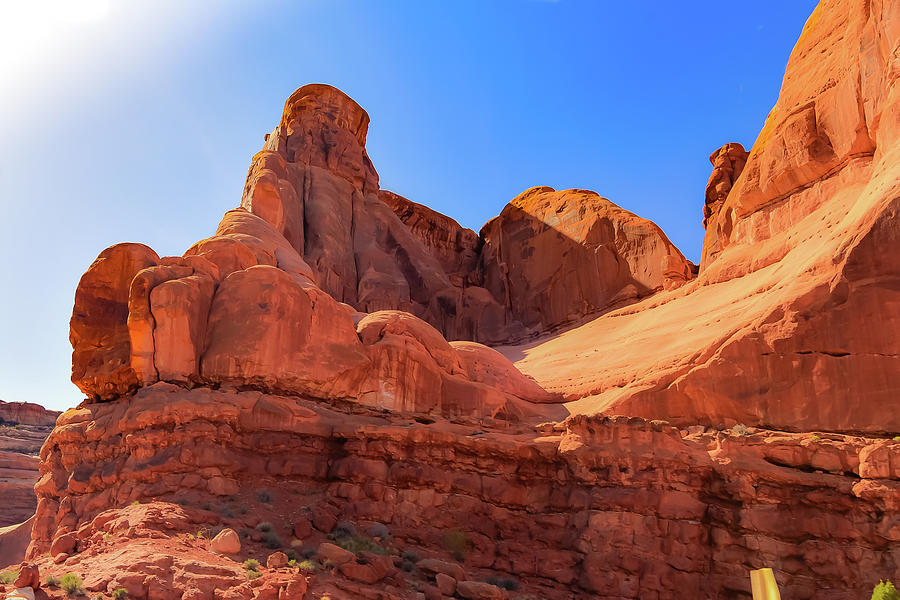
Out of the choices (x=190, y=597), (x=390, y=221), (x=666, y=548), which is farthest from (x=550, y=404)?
(x=390, y=221)

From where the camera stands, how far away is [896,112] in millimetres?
21156

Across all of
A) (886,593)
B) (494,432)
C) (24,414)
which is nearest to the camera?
(886,593)

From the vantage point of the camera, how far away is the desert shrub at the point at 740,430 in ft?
51.5

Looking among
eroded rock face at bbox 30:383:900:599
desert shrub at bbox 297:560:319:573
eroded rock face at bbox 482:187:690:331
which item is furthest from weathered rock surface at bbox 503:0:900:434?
desert shrub at bbox 297:560:319:573

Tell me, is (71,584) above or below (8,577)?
above

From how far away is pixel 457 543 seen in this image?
1564 cm

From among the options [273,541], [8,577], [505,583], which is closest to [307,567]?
[273,541]

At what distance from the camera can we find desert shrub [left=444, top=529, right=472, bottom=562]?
50.5 feet

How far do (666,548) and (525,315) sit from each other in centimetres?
3638

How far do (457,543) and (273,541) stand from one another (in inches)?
159

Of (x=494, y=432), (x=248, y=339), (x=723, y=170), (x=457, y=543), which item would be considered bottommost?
(x=457, y=543)

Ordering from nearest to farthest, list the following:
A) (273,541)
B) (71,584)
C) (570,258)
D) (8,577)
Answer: (71,584) → (8,577) → (273,541) → (570,258)

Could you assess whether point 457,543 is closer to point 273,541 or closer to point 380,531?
point 380,531

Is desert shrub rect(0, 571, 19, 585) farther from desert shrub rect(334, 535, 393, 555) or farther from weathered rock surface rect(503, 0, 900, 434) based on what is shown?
weathered rock surface rect(503, 0, 900, 434)
